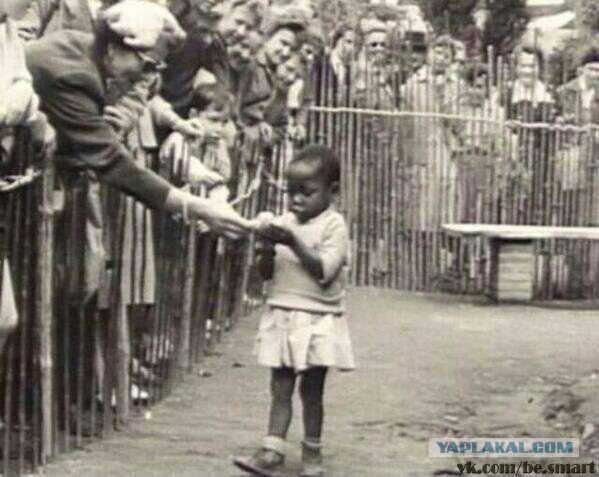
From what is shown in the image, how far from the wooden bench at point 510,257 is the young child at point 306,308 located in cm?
1054

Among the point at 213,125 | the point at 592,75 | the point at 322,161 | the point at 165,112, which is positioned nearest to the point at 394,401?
the point at 165,112

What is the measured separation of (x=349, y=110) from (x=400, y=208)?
1109 mm

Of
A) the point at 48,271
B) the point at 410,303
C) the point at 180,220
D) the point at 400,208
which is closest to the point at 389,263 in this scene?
the point at 400,208

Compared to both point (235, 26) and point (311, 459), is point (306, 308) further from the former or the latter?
point (235, 26)

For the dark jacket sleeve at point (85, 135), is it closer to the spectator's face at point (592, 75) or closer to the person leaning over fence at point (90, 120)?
the person leaning over fence at point (90, 120)

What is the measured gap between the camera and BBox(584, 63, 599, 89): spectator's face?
22.0 m

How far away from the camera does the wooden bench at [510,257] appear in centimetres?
1862

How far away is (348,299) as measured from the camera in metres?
17.5

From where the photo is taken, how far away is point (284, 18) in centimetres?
1434

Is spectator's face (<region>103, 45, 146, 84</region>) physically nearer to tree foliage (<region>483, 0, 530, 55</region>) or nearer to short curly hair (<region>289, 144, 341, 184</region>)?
short curly hair (<region>289, 144, 341, 184</region>)

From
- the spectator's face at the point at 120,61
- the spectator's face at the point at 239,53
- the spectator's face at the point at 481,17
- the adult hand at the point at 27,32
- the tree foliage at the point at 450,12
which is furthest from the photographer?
the spectator's face at the point at 481,17

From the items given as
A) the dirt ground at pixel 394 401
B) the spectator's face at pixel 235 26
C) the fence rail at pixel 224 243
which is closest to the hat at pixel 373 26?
the fence rail at pixel 224 243

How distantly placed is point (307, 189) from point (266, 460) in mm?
1114

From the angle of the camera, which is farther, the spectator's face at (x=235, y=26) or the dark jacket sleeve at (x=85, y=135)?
the spectator's face at (x=235, y=26)
